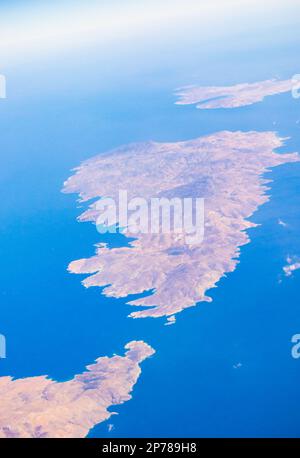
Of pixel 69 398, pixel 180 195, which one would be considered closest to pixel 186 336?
pixel 69 398

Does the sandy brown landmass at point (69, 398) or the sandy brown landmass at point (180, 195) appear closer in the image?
the sandy brown landmass at point (69, 398)

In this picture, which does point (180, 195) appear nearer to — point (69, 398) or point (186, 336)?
point (186, 336)

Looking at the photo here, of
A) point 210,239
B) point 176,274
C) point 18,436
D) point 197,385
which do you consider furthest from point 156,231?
point 18,436

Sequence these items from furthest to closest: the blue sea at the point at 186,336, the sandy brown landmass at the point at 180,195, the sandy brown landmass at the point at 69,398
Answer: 1. the sandy brown landmass at the point at 180,195
2. the sandy brown landmass at the point at 69,398
3. the blue sea at the point at 186,336

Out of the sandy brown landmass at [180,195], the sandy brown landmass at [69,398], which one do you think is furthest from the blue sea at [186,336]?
the sandy brown landmass at [180,195]

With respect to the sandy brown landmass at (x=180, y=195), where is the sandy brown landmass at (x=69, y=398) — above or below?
below

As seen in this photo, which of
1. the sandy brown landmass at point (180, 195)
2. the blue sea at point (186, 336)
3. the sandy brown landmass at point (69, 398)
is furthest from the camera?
the sandy brown landmass at point (180, 195)

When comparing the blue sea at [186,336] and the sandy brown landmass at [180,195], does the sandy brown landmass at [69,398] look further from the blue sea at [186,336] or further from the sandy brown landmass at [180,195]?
the sandy brown landmass at [180,195]

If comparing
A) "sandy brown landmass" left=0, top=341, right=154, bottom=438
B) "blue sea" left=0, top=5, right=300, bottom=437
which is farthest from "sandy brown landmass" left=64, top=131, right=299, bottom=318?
"sandy brown landmass" left=0, top=341, right=154, bottom=438
